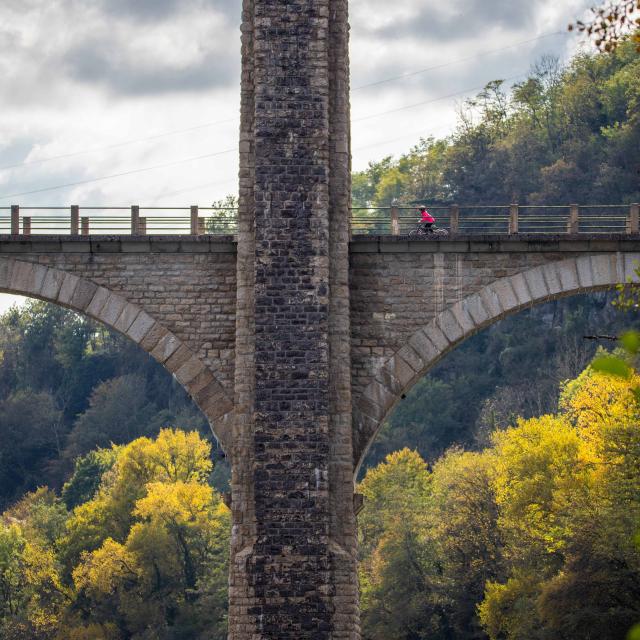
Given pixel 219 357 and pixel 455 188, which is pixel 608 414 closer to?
pixel 219 357

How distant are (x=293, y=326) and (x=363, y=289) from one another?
2.23 meters

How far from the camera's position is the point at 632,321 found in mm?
88625

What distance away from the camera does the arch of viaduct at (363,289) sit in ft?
114

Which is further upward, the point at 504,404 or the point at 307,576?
the point at 504,404

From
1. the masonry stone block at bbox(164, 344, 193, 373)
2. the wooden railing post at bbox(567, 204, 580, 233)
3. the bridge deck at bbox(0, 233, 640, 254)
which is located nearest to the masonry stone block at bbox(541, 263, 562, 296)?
the bridge deck at bbox(0, 233, 640, 254)

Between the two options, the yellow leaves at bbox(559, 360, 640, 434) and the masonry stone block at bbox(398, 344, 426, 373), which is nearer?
the masonry stone block at bbox(398, 344, 426, 373)

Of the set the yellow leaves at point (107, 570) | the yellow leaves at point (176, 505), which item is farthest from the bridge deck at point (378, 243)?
the yellow leaves at point (176, 505)

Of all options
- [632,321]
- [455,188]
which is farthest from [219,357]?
[455,188]

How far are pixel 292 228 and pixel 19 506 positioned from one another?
230 feet

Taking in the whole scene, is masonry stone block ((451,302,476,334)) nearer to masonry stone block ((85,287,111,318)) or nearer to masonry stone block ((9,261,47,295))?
masonry stone block ((85,287,111,318))

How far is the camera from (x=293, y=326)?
3334 centimetres

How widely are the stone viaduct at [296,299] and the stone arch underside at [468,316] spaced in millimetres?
35

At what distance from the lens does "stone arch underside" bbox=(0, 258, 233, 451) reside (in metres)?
34.4

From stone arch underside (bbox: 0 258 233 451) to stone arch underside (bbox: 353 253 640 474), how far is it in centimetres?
245
